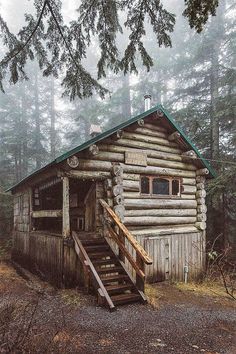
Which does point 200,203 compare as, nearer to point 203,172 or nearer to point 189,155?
point 203,172

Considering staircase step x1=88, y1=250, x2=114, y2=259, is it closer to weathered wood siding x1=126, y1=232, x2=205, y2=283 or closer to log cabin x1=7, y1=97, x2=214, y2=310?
log cabin x1=7, y1=97, x2=214, y2=310

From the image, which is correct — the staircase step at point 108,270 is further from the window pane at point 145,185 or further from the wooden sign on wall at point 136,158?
the wooden sign on wall at point 136,158

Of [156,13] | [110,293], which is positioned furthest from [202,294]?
[156,13]

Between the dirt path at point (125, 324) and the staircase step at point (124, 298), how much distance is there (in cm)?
22

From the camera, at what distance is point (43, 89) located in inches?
1358

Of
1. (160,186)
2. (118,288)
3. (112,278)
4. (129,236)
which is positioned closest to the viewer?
(118,288)

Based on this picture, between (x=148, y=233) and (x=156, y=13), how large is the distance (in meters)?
7.87

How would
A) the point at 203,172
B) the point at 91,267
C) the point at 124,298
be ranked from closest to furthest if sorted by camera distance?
the point at 124,298
the point at 91,267
the point at 203,172

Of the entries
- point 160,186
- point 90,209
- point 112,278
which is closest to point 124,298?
point 112,278

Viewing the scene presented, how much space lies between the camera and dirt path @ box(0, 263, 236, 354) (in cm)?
550

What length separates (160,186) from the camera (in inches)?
495

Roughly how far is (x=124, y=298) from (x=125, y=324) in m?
1.31

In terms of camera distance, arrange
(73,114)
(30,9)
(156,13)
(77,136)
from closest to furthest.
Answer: (156,13) < (77,136) < (73,114) < (30,9)

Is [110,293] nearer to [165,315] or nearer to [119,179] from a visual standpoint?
[165,315]
